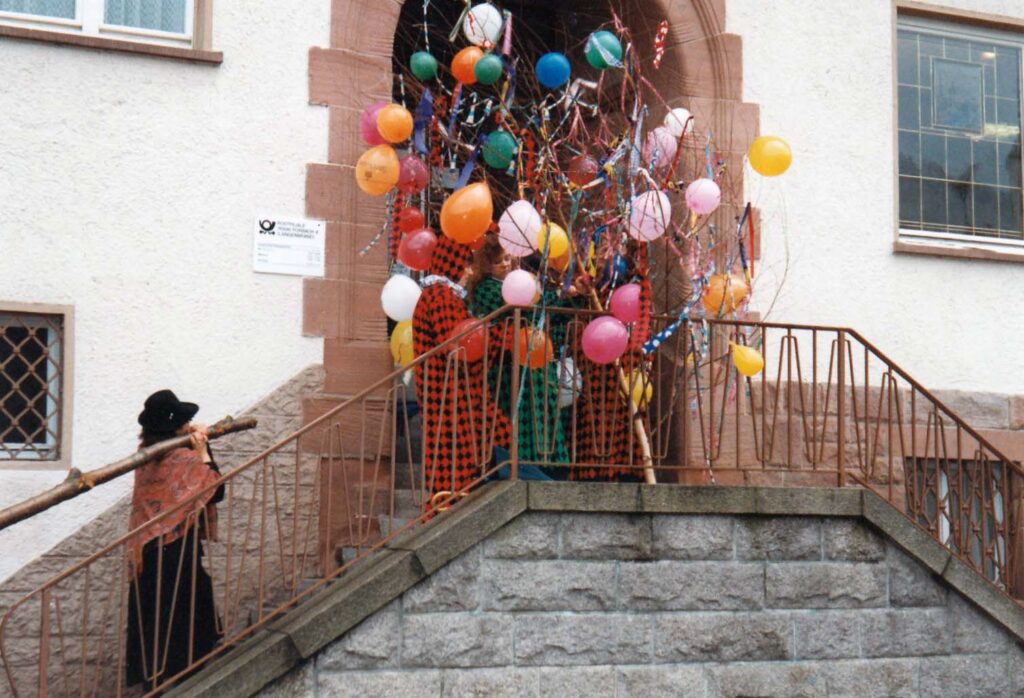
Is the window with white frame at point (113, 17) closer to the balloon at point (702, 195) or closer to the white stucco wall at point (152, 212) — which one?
the white stucco wall at point (152, 212)

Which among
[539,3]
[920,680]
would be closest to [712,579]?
[920,680]

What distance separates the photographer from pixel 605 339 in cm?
643

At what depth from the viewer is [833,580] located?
668cm

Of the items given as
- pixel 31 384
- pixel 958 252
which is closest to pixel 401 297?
pixel 31 384

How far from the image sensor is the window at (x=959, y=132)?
9.32m

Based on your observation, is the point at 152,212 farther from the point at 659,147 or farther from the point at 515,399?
the point at 659,147

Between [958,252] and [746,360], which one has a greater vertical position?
[958,252]

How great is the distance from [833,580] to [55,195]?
14.6 feet

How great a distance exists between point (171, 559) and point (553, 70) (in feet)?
10.3

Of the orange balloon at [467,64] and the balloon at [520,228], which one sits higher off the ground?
the orange balloon at [467,64]

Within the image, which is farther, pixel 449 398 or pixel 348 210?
pixel 348 210

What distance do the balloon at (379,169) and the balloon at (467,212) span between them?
60 centimetres

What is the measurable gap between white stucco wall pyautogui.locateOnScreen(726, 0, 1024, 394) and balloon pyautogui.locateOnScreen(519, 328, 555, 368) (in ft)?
7.86

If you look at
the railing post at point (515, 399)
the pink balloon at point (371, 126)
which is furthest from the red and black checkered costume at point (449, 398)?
the pink balloon at point (371, 126)
